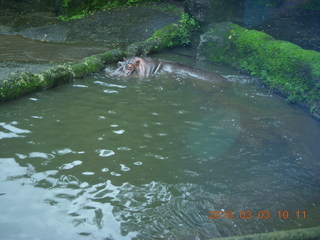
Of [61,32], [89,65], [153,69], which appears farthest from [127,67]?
[61,32]

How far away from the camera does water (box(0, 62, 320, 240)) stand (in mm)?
3936

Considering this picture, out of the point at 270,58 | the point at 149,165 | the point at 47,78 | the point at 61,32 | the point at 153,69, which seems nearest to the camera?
the point at 149,165

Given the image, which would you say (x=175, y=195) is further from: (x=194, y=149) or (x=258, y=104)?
(x=258, y=104)

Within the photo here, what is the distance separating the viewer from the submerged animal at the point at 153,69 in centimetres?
905

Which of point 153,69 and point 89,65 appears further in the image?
point 153,69

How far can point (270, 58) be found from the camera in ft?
29.7

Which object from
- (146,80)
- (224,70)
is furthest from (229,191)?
(224,70)

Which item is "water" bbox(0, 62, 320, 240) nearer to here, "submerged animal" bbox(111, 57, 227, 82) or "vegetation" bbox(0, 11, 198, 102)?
"vegetation" bbox(0, 11, 198, 102)

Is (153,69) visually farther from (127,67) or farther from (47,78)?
(47,78)

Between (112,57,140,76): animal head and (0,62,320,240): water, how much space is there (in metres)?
1.31

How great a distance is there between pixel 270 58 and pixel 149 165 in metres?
5.45

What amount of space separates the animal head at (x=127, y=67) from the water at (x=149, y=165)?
4.28ft

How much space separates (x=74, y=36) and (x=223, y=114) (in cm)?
729

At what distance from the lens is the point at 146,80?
8.86m
